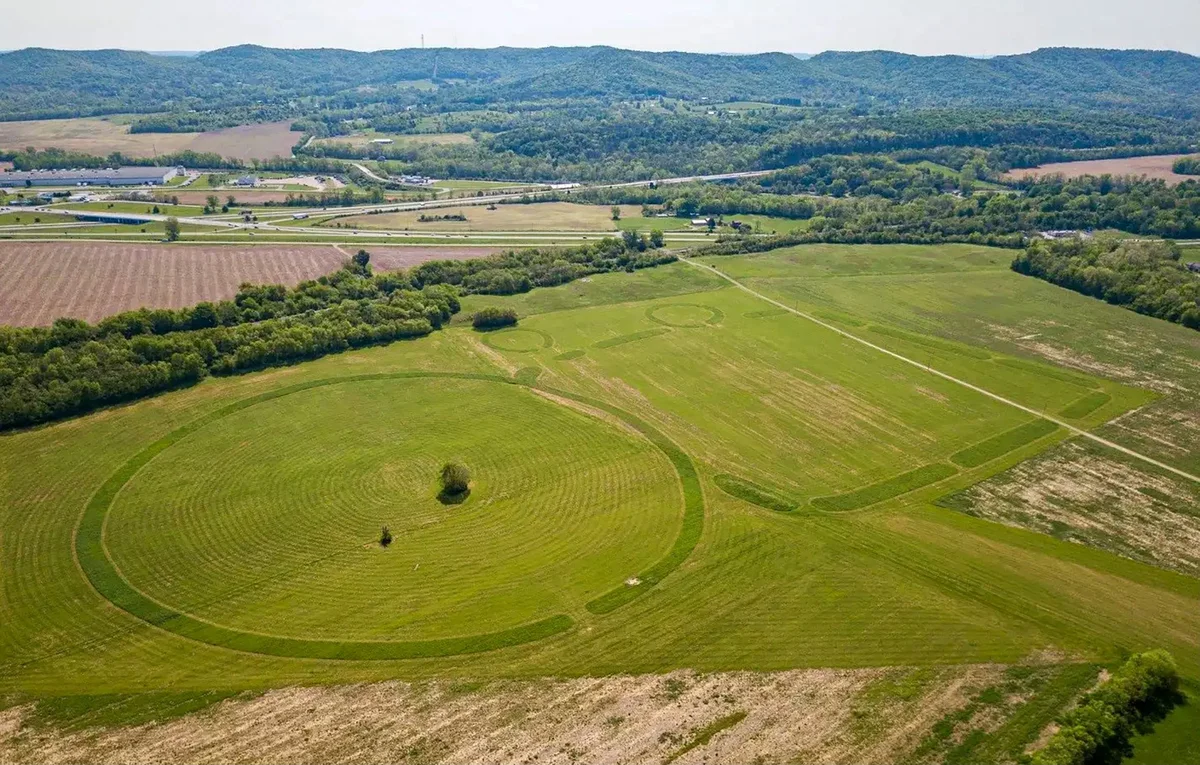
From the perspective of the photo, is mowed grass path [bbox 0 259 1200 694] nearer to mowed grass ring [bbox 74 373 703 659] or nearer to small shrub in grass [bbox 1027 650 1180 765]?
mowed grass ring [bbox 74 373 703 659]

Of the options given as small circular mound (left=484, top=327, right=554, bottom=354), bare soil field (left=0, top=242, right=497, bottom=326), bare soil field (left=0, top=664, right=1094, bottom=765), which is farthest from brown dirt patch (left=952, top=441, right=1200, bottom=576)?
bare soil field (left=0, top=242, right=497, bottom=326)

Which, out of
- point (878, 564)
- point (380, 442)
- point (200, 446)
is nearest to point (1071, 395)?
point (878, 564)

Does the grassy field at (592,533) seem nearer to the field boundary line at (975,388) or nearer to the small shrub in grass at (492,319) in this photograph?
the field boundary line at (975,388)

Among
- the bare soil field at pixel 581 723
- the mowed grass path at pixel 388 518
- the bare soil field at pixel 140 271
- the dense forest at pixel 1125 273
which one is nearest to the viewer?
the bare soil field at pixel 581 723

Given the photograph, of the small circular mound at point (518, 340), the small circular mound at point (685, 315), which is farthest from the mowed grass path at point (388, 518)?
the small circular mound at point (685, 315)

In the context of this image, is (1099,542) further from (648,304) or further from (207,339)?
(207,339)

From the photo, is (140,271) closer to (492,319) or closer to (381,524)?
(492,319)

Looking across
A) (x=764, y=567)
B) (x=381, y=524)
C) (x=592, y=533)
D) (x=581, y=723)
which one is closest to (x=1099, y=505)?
(x=764, y=567)
